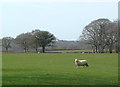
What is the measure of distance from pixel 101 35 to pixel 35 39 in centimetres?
2990

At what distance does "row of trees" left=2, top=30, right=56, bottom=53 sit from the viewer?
107m

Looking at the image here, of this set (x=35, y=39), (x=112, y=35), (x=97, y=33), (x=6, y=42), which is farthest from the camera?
(x=6, y=42)

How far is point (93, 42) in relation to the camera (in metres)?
90.2

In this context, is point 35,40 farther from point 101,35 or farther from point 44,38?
point 101,35

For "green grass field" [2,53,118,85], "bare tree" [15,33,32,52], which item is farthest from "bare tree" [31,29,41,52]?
"green grass field" [2,53,118,85]

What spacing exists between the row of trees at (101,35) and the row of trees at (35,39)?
21900 mm

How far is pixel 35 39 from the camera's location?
10638 cm

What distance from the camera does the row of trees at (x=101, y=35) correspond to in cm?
8547

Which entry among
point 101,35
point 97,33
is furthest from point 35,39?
point 101,35

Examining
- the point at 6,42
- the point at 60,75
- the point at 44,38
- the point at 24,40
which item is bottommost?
the point at 60,75

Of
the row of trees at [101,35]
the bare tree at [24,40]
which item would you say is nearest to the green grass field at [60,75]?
the row of trees at [101,35]

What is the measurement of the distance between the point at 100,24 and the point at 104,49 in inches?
507

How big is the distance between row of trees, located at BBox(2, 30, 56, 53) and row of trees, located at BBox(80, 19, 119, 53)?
2190 centimetres

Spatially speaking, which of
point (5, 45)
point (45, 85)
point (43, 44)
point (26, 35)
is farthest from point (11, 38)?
point (45, 85)
